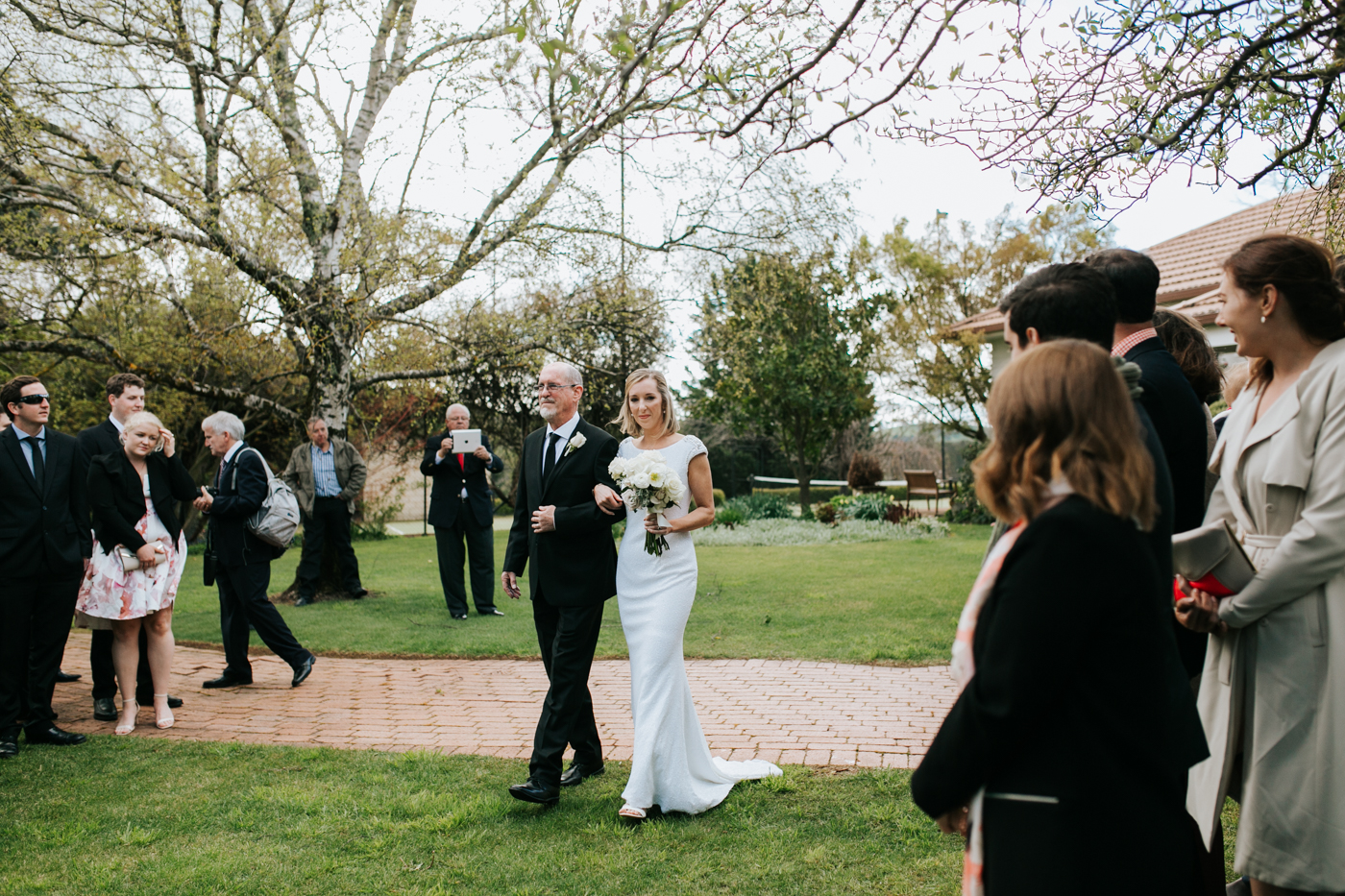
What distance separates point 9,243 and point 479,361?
214 inches

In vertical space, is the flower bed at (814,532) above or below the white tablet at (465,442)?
below

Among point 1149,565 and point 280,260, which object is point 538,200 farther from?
point 1149,565

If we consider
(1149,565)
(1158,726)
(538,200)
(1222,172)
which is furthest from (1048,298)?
(538,200)

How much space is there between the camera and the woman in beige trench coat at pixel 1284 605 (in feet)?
8.35

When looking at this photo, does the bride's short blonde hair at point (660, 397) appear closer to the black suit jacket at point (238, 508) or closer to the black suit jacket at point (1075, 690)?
the black suit jacket at point (1075, 690)

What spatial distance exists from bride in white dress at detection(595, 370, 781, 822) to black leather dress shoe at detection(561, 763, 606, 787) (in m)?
0.60

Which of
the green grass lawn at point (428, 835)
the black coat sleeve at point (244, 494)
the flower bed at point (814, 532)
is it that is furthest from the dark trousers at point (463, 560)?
the flower bed at point (814, 532)

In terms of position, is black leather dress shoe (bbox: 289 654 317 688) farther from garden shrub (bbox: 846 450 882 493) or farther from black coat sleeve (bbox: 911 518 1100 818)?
garden shrub (bbox: 846 450 882 493)

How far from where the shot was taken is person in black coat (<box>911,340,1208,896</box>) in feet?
5.58

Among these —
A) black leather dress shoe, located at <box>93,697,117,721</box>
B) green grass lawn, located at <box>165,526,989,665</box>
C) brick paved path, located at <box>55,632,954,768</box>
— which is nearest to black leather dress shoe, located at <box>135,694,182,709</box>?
brick paved path, located at <box>55,632,954,768</box>

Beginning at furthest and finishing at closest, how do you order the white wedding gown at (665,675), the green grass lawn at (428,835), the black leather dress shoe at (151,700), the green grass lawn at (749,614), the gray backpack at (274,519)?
the green grass lawn at (749,614)
the gray backpack at (274,519)
the black leather dress shoe at (151,700)
the white wedding gown at (665,675)
the green grass lawn at (428,835)

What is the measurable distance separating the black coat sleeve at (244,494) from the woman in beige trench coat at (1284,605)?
6.45 meters

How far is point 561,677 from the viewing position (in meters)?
4.53

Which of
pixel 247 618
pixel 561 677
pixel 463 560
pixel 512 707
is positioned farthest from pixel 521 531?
pixel 463 560
